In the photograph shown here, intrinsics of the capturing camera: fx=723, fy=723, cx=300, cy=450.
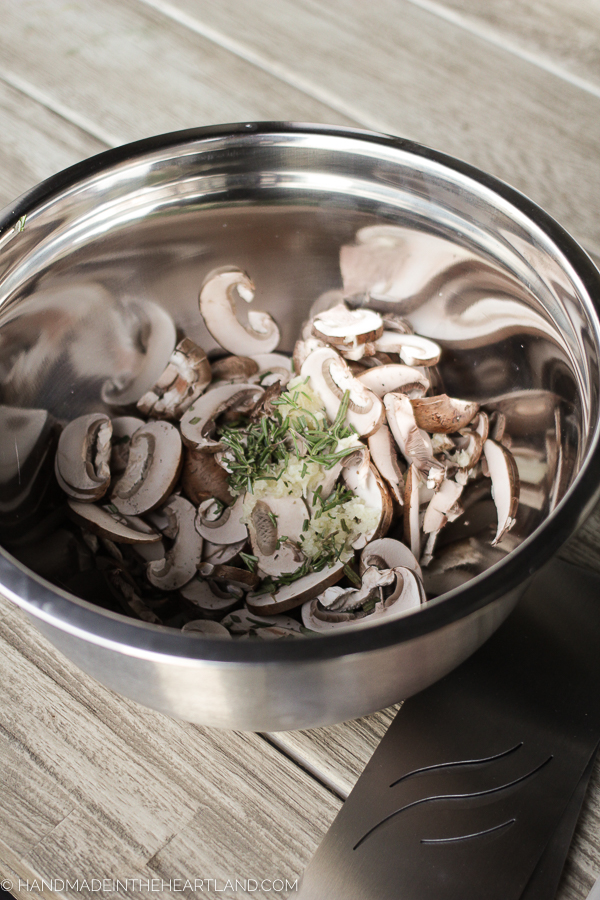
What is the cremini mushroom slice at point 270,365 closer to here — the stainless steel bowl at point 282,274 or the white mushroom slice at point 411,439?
the stainless steel bowl at point 282,274

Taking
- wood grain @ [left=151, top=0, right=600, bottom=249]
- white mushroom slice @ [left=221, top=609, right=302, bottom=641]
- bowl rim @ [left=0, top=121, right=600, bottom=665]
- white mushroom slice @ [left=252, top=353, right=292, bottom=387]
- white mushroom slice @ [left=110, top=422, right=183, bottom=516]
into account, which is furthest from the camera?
wood grain @ [left=151, top=0, right=600, bottom=249]

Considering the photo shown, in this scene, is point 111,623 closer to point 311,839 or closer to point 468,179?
point 311,839

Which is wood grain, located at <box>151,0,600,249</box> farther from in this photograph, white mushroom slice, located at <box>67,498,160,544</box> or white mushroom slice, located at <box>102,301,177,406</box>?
white mushroom slice, located at <box>67,498,160,544</box>

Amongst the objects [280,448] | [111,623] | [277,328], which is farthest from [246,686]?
[277,328]

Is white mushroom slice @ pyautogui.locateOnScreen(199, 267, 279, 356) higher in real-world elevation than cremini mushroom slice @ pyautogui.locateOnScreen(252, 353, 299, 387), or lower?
higher

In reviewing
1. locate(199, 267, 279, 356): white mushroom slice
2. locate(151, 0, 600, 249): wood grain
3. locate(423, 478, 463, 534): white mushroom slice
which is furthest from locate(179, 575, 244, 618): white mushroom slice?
locate(151, 0, 600, 249): wood grain

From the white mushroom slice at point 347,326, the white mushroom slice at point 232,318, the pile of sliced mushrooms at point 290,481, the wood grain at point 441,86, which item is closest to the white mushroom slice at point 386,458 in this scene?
the pile of sliced mushrooms at point 290,481
